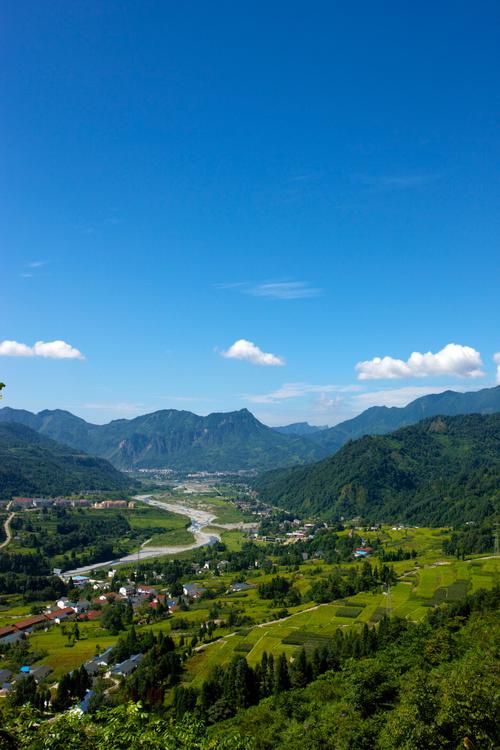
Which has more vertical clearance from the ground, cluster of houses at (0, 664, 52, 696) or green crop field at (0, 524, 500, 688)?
cluster of houses at (0, 664, 52, 696)

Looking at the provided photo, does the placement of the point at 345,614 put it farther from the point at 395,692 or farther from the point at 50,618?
the point at 50,618

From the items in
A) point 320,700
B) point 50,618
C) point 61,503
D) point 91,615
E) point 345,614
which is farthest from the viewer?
point 61,503

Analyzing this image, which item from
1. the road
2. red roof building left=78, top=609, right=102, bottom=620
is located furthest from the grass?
the road

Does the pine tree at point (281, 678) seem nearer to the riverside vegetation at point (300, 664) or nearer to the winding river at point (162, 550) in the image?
the riverside vegetation at point (300, 664)

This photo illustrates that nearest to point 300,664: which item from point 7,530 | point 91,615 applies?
point 91,615

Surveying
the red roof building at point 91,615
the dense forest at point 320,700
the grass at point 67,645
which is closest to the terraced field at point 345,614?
the dense forest at point 320,700

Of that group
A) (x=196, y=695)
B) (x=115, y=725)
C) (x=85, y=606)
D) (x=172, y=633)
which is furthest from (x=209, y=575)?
(x=115, y=725)

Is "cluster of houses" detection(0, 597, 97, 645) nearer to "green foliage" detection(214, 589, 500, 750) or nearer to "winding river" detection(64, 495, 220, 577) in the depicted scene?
"winding river" detection(64, 495, 220, 577)

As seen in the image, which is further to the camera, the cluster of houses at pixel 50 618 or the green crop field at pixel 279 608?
the cluster of houses at pixel 50 618

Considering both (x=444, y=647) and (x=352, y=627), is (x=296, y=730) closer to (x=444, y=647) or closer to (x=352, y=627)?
(x=444, y=647)

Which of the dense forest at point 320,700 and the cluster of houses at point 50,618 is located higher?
the dense forest at point 320,700

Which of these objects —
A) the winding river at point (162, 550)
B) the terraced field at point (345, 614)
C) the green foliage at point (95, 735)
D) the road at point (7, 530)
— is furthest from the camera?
the road at point (7, 530)

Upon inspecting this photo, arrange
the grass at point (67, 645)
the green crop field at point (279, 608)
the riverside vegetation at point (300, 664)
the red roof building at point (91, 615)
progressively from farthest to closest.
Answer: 1. the red roof building at point (91, 615)
2. the grass at point (67, 645)
3. the green crop field at point (279, 608)
4. the riverside vegetation at point (300, 664)
